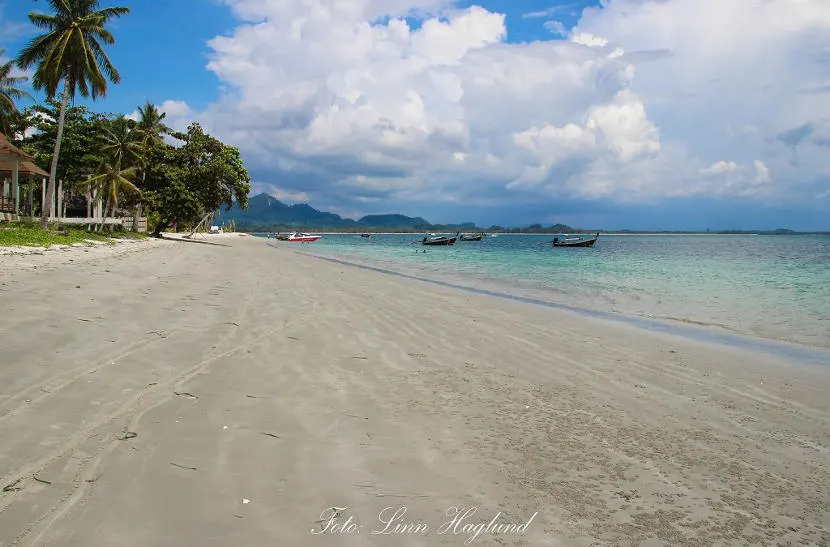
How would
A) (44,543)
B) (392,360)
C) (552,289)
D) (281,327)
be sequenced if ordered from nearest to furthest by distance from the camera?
(44,543)
(392,360)
(281,327)
(552,289)

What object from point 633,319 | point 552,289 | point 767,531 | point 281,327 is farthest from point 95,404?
point 552,289

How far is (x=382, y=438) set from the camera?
171 inches

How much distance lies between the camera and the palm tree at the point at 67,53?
101ft

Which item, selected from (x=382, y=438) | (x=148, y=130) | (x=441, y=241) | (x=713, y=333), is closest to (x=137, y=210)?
(x=148, y=130)

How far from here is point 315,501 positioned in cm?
325

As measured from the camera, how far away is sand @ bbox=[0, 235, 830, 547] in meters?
3.08

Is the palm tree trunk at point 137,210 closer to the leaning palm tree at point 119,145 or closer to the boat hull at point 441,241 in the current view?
the leaning palm tree at point 119,145

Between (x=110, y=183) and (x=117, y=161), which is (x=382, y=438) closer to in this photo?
(x=110, y=183)

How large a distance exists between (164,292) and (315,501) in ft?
31.6

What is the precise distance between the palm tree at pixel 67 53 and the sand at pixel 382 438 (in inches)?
1139

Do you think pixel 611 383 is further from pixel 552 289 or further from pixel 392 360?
pixel 552 289

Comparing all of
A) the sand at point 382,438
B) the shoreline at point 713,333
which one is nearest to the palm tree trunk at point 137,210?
the shoreline at point 713,333

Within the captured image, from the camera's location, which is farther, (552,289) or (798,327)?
(552,289)

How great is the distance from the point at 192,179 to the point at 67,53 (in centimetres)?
1396
